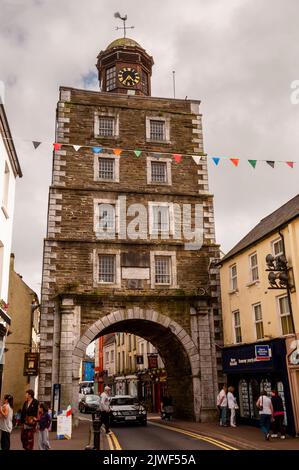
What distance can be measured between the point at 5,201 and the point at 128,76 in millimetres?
18965

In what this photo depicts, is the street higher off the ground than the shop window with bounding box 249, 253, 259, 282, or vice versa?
the shop window with bounding box 249, 253, 259, 282

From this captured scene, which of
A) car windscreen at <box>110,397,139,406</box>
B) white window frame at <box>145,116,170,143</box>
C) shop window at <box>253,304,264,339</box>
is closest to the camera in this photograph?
shop window at <box>253,304,264,339</box>

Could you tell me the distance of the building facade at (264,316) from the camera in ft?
57.4

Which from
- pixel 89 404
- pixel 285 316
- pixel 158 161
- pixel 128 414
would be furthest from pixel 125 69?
pixel 89 404

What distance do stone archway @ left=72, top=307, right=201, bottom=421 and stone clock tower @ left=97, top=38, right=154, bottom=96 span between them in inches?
600

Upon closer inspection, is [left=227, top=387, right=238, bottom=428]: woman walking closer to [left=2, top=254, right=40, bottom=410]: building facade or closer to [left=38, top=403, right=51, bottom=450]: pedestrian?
[left=2, top=254, right=40, bottom=410]: building facade

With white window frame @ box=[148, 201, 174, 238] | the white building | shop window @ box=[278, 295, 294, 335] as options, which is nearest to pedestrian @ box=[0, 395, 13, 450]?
the white building

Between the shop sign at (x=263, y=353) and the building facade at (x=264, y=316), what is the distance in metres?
0.03

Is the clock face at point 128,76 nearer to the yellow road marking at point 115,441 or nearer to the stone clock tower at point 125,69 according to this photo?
the stone clock tower at point 125,69

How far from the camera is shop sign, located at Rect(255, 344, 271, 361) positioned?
1836 cm

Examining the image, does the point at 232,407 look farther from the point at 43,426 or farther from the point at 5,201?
the point at 5,201

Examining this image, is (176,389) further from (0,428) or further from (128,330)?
(0,428)

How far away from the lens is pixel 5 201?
1492cm

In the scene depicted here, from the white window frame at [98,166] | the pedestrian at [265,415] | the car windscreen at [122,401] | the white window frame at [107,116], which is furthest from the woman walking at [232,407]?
the white window frame at [107,116]
